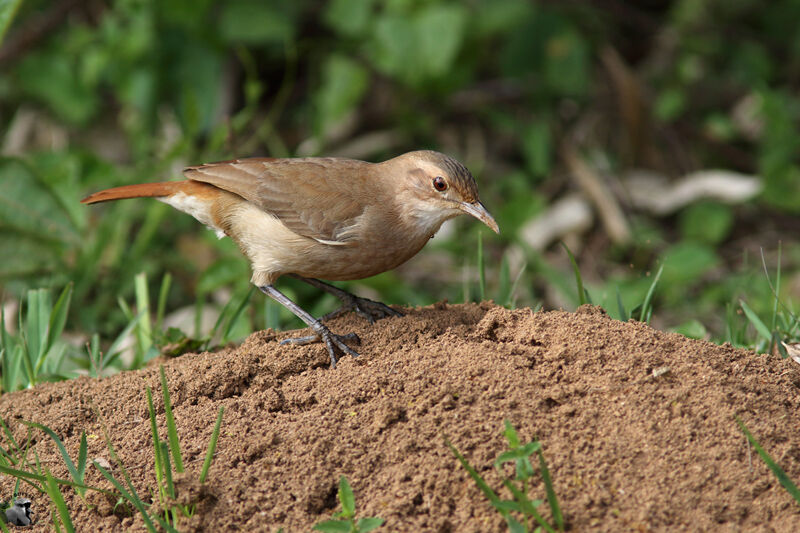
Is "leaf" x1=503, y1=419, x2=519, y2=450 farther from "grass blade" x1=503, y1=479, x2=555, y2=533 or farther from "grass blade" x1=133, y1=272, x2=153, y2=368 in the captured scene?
"grass blade" x1=133, y1=272, x2=153, y2=368

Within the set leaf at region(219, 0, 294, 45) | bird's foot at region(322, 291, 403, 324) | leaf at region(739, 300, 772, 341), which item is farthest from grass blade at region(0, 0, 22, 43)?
leaf at region(739, 300, 772, 341)

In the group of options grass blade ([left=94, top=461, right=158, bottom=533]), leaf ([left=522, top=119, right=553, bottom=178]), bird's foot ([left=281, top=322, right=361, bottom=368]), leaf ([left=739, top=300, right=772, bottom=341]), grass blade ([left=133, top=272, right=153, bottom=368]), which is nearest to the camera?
grass blade ([left=94, top=461, right=158, bottom=533])

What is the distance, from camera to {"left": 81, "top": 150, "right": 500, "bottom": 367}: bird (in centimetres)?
397

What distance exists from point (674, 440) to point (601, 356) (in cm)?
40

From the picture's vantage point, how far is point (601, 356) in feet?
9.70

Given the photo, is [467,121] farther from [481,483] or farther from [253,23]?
[481,483]

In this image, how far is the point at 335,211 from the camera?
13.2 ft

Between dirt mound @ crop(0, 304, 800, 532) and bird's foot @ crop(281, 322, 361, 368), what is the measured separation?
0.06 metres

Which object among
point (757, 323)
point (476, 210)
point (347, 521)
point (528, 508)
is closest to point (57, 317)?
point (476, 210)

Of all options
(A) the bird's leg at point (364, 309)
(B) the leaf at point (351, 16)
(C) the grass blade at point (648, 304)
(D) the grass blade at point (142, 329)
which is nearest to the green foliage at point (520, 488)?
(A) the bird's leg at point (364, 309)

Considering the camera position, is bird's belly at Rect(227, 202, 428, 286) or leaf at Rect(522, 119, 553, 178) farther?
leaf at Rect(522, 119, 553, 178)

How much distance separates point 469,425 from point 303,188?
1837 millimetres

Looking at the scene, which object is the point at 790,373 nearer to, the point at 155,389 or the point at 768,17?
the point at 155,389

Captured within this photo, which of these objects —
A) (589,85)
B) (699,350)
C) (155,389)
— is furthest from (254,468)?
(589,85)
